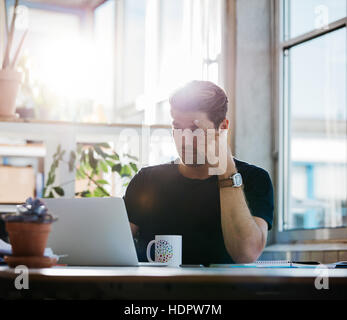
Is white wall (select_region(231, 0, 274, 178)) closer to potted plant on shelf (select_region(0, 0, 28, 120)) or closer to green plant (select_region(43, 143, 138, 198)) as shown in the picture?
green plant (select_region(43, 143, 138, 198))

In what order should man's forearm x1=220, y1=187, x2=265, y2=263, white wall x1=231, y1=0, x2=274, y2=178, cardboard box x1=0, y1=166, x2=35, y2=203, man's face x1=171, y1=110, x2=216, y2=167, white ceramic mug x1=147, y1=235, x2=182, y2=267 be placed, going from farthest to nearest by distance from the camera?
white wall x1=231, y1=0, x2=274, y2=178 → cardboard box x1=0, y1=166, x2=35, y2=203 → man's face x1=171, y1=110, x2=216, y2=167 → man's forearm x1=220, y1=187, x2=265, y2=263 → white ceramic mug x1=147, y1=235, x2=182, y2=267

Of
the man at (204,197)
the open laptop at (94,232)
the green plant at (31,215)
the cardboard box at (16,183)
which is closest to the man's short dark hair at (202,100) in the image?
the man at (204,197)

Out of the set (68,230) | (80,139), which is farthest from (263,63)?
(68,230)

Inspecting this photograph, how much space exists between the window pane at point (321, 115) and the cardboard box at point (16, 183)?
1.50m

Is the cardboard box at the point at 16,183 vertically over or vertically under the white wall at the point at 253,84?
under

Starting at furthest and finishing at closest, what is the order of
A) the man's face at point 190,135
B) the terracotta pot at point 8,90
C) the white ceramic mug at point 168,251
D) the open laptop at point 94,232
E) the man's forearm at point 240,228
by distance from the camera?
the terracotta pot at point 8,90, the man's face at point 190,135, the man's forearm at point 240,228, the white ceramic mug at point 168,251, the open laptop at point 94,232

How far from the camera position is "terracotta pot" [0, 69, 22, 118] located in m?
3.25

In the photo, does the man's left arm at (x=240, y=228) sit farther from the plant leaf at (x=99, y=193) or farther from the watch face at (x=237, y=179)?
the plant leaf at (x=99, y=193)

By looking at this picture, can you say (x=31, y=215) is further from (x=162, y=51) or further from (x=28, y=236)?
(x=162, y=51)

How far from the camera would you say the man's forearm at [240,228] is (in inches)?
87.7

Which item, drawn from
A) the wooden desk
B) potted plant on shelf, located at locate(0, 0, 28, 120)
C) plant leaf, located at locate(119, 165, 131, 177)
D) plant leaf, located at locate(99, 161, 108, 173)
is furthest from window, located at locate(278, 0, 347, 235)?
the wooden desk

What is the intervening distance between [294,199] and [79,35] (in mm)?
3600

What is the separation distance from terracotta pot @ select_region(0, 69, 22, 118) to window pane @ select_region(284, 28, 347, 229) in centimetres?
151
